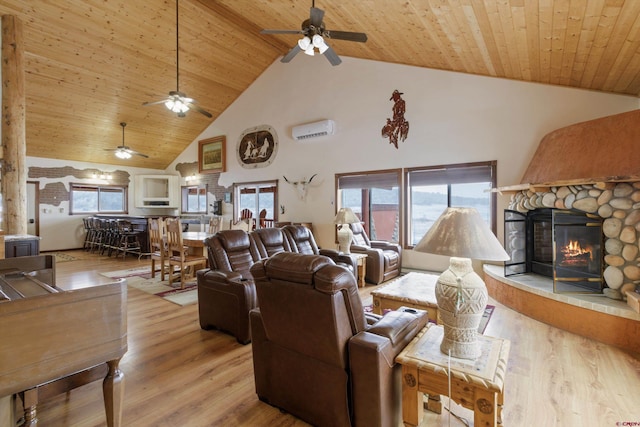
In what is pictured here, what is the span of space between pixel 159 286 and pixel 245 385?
3421 mm

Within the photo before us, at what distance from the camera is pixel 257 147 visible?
8234 mm

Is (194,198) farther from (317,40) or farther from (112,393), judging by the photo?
(112,393)

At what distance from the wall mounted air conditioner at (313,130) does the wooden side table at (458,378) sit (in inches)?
222

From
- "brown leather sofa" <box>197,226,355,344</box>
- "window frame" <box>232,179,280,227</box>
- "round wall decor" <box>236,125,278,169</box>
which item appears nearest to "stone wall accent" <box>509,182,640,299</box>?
"brown leather sofa" <box>197,226,355,344</box>

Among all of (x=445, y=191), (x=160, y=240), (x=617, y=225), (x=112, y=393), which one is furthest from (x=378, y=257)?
(x=112, y=393)

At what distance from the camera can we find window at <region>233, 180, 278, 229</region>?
8.05m

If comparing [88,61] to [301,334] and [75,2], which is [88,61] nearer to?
[75,2]

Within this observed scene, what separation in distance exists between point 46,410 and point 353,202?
571 cm

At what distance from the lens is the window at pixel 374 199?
613cm

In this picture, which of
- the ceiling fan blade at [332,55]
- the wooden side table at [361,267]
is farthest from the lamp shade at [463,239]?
the wooden side table at [361,267]

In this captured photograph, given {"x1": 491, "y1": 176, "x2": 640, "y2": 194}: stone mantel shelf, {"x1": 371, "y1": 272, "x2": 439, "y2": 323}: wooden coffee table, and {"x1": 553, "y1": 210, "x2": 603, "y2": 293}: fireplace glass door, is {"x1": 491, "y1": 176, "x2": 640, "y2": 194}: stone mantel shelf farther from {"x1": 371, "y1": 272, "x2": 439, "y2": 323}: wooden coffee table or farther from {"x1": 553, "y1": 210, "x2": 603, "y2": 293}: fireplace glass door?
{"x1": 371, "y1": 272, "x2": 439, "y2": 323}: wooden coffee table

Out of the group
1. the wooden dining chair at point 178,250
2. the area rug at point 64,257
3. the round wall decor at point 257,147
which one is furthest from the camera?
the round wall decor at point 257,147

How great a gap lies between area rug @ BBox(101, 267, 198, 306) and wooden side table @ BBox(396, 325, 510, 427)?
3.40m

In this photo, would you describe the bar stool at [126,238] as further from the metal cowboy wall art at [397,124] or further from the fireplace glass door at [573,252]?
the fireplace glass door at [573,252]
